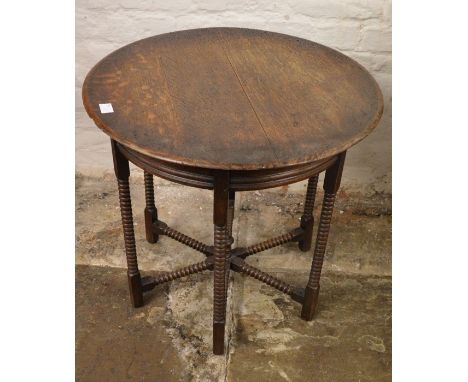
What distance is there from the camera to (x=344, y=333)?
2.57 meters

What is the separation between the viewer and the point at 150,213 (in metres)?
2.92

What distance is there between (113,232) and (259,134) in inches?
55.5

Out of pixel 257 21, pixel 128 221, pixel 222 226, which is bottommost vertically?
pixel 128 221

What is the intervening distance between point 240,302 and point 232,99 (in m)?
1.00

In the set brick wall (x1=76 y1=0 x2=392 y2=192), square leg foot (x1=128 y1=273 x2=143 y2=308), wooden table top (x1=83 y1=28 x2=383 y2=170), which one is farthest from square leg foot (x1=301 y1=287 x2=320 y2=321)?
brick wall (x1=76 y1=0 x2=392 y2=192)

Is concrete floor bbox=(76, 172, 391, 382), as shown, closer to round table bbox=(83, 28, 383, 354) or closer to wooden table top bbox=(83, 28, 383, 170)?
round table bbox=(83, 28, 383, 354)

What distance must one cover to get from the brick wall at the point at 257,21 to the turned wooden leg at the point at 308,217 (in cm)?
67

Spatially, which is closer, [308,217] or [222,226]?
[222,226]

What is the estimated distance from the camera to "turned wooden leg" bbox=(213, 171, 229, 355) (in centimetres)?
193

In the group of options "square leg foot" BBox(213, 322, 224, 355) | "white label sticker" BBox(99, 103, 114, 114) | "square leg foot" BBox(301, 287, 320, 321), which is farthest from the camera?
"square leg foot" BBox(301, 287, 320, 321)

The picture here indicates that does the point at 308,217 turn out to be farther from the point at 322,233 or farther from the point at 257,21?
the point at 257,21

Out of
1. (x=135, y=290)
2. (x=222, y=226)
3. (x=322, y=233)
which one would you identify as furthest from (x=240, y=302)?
(x=222, y=226)

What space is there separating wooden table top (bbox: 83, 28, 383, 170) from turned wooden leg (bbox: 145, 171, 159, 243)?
0.68 meters

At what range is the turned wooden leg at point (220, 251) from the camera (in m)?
1.93
